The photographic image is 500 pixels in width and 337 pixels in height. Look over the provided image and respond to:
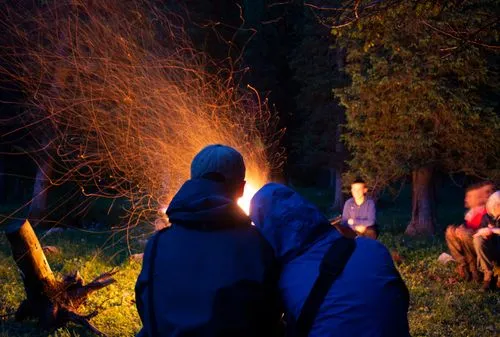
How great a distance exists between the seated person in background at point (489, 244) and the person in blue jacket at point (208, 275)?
20.9ft

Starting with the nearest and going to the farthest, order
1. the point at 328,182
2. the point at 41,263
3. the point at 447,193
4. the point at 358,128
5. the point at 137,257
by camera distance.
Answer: the point at 41,263
the point at 137,257
the point at 358,128
the point at 447,193
the point at 328,182

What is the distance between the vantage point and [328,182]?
48.1m

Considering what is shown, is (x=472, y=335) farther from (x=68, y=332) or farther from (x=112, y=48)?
(x=112, y=48)

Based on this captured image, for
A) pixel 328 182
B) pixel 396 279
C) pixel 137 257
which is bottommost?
pixel 328 182

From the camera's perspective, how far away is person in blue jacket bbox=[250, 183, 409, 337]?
2.47 meters

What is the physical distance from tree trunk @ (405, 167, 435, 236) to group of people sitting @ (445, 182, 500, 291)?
7.19 metres

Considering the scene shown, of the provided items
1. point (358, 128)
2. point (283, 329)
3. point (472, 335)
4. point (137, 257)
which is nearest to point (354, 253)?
point (283, 329)

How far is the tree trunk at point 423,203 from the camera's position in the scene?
16.0 m

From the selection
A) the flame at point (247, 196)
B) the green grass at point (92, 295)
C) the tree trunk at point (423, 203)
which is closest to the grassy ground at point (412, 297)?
the green grass at point (92, 295)

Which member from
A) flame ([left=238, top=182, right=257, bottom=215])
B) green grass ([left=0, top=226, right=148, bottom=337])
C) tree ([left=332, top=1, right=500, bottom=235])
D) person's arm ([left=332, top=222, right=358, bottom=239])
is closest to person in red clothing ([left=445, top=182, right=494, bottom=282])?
person's arm ([left=332, top=222, right=358, bottom=239])

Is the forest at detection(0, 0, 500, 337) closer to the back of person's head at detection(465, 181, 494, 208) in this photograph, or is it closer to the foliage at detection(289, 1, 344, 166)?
the foliage at detection(289, 1, 344, 166)

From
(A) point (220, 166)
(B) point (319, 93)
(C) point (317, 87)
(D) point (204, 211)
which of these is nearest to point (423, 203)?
(C) point (317, 87)

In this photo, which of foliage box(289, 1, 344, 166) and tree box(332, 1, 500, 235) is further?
foliage box(289, 1, 344, 166)

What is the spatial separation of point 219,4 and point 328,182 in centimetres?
2917
